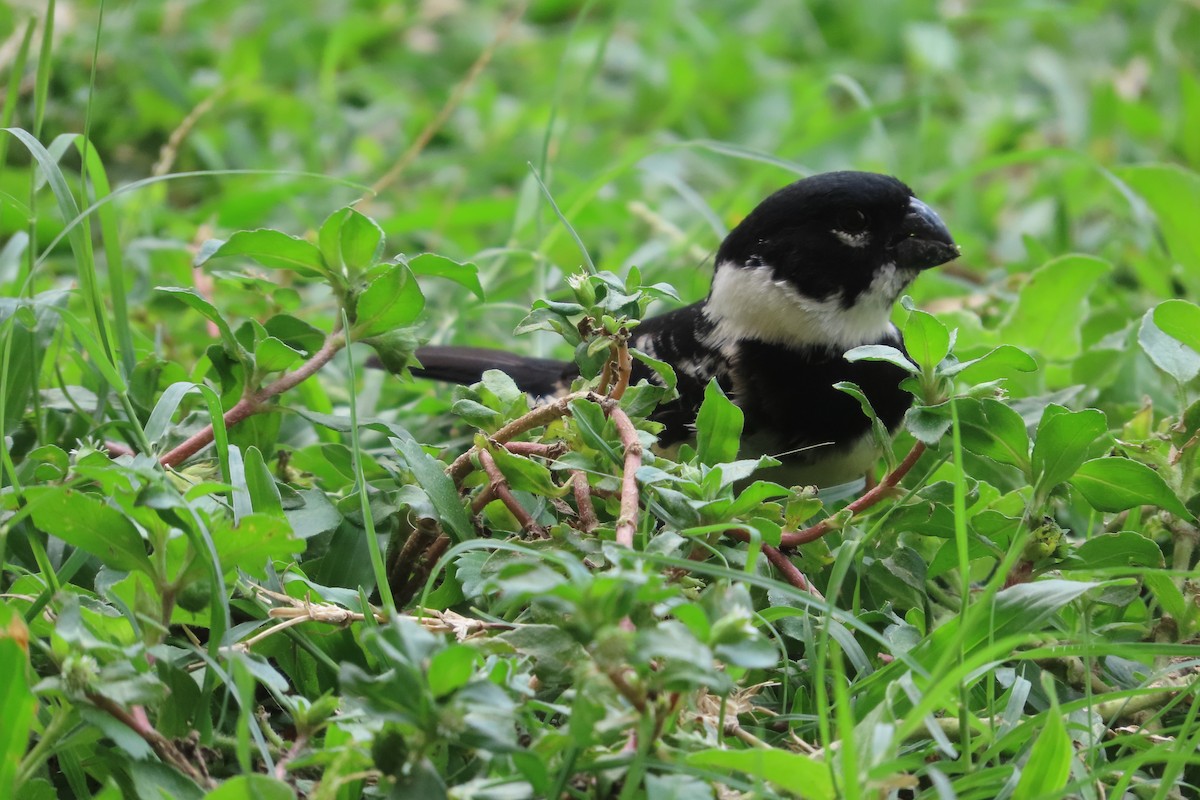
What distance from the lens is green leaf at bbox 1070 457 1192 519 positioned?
175 cm

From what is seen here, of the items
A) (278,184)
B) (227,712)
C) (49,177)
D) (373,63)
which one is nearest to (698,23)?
(373,63)

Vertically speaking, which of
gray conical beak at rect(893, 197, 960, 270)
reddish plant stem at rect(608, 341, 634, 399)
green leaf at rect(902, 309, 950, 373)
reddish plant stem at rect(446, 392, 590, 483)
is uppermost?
green leaf at rect(902, 309, 950, 373)

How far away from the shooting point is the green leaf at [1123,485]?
5.74ft

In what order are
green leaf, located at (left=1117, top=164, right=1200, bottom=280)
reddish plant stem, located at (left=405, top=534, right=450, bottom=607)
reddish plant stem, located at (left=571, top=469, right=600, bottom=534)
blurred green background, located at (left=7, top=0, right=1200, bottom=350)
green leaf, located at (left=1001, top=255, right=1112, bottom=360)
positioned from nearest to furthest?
reddish plant stem, located at (left=571, top=469, right=600, bottom=534) → reddish plant stem, located at (left=405, top=534, right=450, bottom=607) → green leaf, located at (left=1001, top=255, right=1112, bottom=360) → green leaf, located at (left=1117, top=164, right=1200, bottom=280) → blurred green background, located at (left=7, top=0, right=1200, bottom=350)

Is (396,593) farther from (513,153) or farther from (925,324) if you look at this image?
(513,153)

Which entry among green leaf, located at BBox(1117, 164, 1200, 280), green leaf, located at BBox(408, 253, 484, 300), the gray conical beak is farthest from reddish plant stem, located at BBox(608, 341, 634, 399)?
green leaf, located at BBox(1117, 164, 1200, 280)

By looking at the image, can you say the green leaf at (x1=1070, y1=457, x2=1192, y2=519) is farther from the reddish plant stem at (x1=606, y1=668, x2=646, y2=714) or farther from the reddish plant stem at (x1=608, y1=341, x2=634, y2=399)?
the reddish plant stem at (x1=606, y1=668, x2=646, y2=714)

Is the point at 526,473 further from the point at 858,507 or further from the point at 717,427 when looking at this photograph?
the point at 858,507

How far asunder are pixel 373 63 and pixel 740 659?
14.8 feet

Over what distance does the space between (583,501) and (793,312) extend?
94cm

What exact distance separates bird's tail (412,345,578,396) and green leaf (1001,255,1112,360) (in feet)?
3.12

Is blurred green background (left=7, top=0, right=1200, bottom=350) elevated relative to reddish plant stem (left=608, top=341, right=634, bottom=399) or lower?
lower

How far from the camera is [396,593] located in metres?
1.89

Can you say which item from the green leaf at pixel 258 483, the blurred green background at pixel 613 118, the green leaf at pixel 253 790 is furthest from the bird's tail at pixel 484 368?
the green leaf at pixel 253 790
